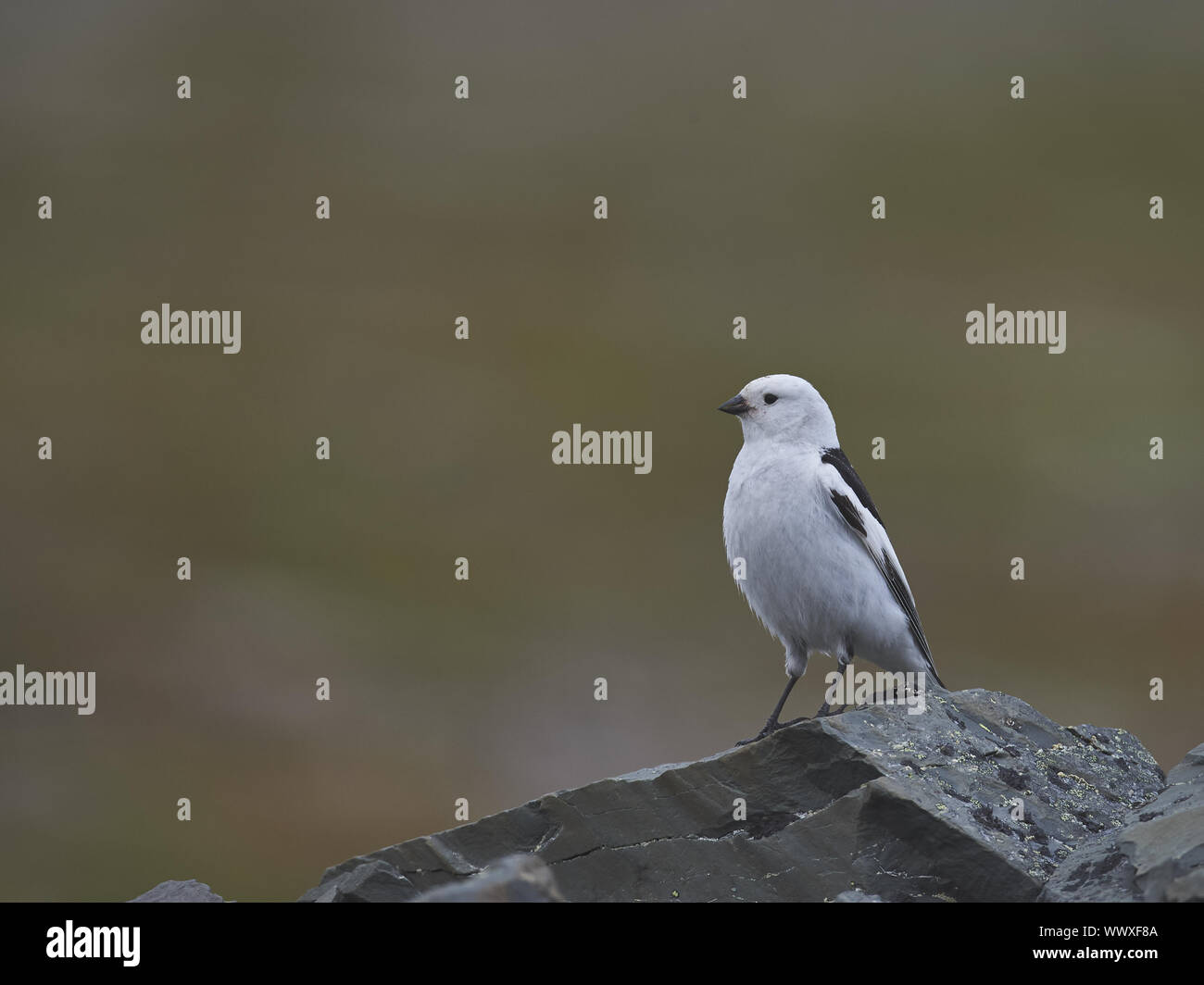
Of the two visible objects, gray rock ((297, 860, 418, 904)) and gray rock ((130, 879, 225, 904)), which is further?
gray rock ((130, 879, 225, 904))

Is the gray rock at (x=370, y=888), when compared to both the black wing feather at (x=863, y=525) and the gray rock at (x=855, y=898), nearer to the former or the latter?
the gray rock at (x=855, y=898)

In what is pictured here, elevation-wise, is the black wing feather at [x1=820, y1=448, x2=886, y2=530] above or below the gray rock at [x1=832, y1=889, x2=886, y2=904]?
above

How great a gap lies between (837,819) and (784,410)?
10.0 ft

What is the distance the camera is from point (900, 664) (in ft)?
29.2

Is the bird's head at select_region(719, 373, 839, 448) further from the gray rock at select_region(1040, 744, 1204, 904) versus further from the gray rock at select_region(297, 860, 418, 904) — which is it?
the gray rock at select_region(297, 860, 418, 904)

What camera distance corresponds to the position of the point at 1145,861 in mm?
5781

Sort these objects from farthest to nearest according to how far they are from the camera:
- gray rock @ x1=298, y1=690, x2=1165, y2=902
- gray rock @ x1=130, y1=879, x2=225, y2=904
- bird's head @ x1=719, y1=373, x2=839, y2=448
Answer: bird's head @ x1=719, y1=373, x2=839, y2=448 → gray rock @ x1=130, y1=879, x2=225, y2=904 → gray rock @ x1=298, y1=690, x2=1165, y2=902

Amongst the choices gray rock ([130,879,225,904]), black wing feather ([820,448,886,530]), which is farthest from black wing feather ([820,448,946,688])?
gray rock ([130,879,225,904])

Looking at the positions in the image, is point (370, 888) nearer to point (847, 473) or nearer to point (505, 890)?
point (505, 890)

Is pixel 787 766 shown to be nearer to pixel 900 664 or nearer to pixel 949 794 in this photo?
pixel 949 794

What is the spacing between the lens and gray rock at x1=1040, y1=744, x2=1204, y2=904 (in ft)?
17.9

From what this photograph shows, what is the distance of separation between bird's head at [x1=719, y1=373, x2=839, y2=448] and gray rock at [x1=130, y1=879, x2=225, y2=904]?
4.43 metres

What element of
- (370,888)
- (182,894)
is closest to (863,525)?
(370,888)
